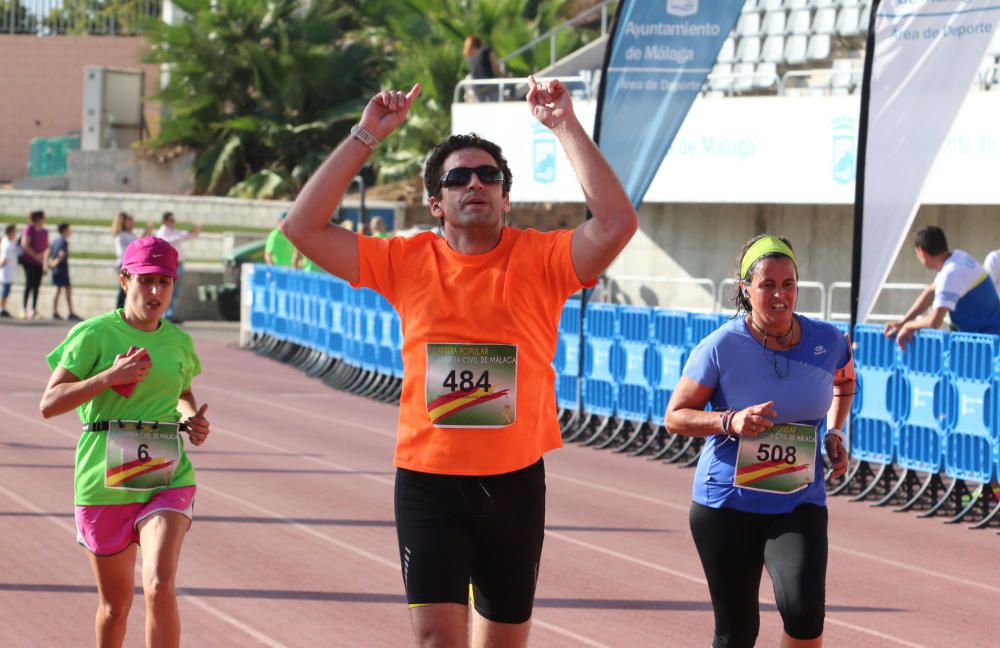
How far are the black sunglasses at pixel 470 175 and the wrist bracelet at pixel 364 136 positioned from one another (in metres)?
0.23

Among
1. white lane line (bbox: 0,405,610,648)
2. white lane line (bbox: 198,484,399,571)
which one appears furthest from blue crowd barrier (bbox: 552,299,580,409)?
white lane line (bbox: 198,484,399,571)

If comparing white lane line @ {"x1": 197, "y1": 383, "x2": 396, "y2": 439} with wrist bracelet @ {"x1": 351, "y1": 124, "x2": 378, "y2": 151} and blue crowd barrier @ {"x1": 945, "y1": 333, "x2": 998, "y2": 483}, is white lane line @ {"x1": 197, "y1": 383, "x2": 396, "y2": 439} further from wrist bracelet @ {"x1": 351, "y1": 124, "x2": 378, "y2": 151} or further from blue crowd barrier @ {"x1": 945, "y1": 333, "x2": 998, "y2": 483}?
wrist bracelet @ {"x1": 351, "y1": 124, "x2": 378, "y2": 151}

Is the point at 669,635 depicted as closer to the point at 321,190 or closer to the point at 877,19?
the point at 321,190

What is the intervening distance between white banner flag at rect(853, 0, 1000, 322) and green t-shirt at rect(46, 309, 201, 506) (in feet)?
21.6

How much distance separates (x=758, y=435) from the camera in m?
5.60

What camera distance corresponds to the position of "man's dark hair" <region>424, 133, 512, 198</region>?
16.1 ft

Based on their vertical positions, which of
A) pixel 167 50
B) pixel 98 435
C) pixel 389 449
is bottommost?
pixel 389 449

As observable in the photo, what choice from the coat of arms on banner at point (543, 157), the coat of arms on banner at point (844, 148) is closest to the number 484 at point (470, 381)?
the coat of arms on banner at point (844, 148)

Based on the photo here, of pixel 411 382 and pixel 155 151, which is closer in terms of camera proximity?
pixel 411 382

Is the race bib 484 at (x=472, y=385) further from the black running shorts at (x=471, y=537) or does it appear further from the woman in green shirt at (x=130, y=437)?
the woman in green shirt at (x=130, y=437)

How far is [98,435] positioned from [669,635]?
10.0 feet

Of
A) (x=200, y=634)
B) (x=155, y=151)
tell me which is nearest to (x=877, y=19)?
(x=200, y=634)

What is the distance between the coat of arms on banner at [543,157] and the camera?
2620 cm

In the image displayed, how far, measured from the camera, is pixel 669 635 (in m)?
7.92
